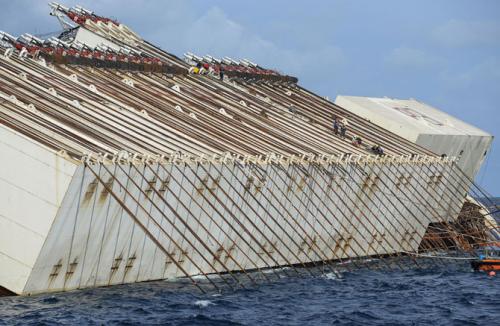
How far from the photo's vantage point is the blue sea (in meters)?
55.8

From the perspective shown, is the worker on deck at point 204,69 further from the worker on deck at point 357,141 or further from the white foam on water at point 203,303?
the white foam on water at point 203,303

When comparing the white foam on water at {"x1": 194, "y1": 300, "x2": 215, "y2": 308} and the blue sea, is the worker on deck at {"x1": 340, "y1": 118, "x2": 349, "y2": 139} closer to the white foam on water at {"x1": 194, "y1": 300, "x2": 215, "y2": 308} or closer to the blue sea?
the blue sea

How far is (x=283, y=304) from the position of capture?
208 ft

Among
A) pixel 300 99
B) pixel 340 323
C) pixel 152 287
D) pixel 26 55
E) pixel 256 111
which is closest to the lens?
pixel 340 323

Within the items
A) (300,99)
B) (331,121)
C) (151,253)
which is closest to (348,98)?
(300,99)

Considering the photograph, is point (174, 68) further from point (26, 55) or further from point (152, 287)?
point (152, 287)

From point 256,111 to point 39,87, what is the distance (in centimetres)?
2520

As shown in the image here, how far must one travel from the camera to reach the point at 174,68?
10369 cm

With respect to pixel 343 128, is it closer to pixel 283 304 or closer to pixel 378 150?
pixel 378 150

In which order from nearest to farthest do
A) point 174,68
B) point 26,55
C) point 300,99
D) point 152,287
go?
point 152,287 < point 26,55 < point 174,68 < point 300,99

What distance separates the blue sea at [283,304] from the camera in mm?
55781

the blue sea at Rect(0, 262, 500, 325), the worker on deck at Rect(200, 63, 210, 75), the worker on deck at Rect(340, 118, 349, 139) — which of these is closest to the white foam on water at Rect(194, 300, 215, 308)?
the blue sea at Rect(0, 262, 500, 325)

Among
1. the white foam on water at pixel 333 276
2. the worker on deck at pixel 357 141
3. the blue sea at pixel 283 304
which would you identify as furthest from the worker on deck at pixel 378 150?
the white foam on water at pixel 333 276

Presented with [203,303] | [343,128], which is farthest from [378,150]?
[203,303]
